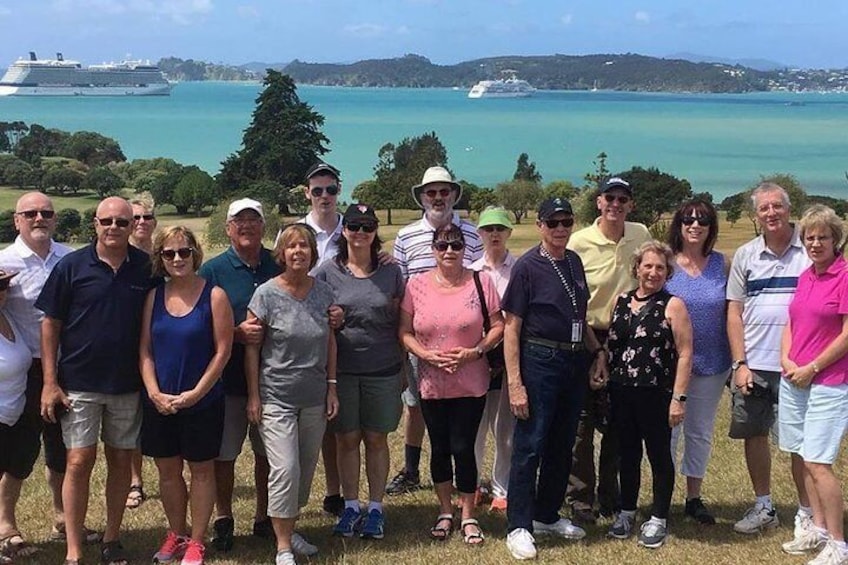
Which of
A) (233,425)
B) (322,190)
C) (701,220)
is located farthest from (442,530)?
(701,220)

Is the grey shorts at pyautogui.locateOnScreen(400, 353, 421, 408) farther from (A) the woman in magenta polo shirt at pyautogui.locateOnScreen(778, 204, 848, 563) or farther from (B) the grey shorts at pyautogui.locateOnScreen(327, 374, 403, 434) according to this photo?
(A) the woman in magenta polo shirt at pyautogui.locateOnScreen(778, 204, 848, 563)

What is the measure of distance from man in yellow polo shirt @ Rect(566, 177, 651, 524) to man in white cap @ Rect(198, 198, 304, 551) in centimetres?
200

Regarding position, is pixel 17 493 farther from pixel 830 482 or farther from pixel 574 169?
pixel 574 169

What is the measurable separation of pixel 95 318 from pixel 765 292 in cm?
393

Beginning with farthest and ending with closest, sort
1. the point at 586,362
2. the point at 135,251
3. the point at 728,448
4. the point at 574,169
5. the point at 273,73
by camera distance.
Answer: the point at 574,169 < the point at 273,73 < the point at 728,448 < the point at 586,362 < the point at 135,251

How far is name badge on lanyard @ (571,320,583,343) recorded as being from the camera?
5.10 m

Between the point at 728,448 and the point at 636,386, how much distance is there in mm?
3240

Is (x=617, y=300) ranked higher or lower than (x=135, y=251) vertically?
lower

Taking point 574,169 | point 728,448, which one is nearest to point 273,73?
point 574,169

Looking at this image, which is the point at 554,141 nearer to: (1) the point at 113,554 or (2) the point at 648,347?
(2) the point at 648,347

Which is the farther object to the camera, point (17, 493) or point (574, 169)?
point (574, 169)

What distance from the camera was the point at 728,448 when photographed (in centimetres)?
792

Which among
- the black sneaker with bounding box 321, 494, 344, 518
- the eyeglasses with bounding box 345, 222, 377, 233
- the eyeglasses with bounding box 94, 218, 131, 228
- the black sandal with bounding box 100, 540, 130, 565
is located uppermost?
the eyeglasses with bounding box 94, 218, 131, 228

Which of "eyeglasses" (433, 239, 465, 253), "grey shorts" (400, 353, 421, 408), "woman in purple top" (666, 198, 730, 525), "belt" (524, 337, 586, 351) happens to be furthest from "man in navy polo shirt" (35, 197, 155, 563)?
"woman in purple top" (666, 198, 730, 525)
